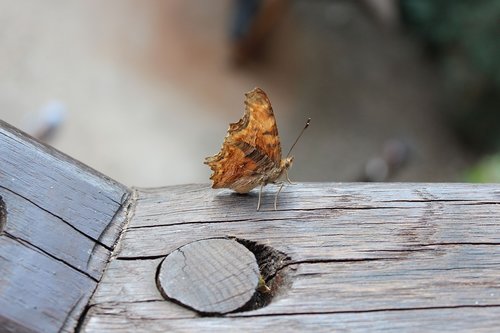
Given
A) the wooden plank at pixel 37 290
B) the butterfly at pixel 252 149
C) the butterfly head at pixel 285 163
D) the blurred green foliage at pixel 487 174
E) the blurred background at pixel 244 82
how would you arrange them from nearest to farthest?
the wooden plank at pixel 37 290 → the butterfly at pixel 252 149 → the butterfly head at pixel 285 163 → the blurred green foliage at pixel 487 174 → the blurred background at pixel 244 82

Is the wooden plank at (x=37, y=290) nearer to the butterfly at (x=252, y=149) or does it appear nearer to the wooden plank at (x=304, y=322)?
the wooden plank at (x=304, y=322)

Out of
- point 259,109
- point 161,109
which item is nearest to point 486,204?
point 259,109

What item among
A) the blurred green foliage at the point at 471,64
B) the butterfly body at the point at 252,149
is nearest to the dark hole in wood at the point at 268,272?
the butterfly body at the point at 252,149

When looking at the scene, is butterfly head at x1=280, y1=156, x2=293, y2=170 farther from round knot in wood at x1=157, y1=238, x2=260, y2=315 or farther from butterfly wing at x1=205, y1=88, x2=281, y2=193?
round knot in wood at x1=157, y1=238, x2=260, y2=315

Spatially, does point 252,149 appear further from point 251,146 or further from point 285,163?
point 285,163

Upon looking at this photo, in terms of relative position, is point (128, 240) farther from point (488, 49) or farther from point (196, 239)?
point (488, 49)

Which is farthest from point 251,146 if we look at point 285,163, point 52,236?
point 52,236
